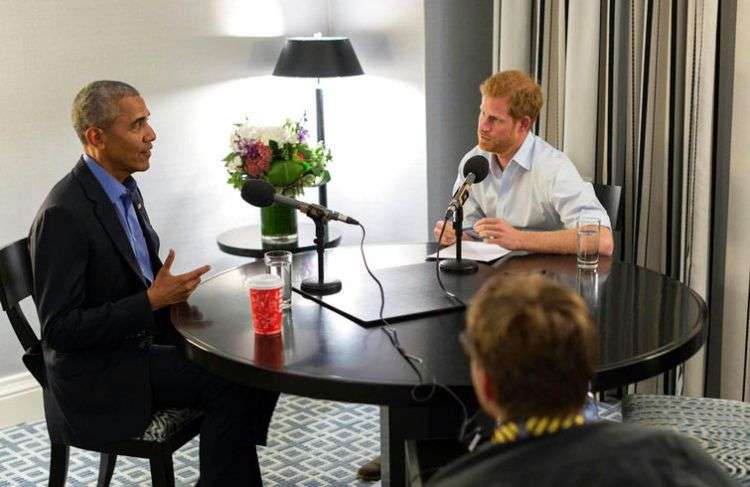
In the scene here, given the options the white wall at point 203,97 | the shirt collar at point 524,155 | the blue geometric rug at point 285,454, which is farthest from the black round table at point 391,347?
the white wall at point 203,97

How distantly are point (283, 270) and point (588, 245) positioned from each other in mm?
839

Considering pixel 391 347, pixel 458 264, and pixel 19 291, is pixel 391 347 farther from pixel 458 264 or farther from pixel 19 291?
pixel 19 291

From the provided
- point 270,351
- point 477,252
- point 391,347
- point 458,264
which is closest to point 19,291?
point 270,351

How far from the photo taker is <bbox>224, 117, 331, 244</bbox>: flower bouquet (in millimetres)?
3455

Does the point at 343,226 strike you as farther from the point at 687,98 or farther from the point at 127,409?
the point at 127,409

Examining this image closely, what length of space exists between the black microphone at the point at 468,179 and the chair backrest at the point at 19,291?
3.62 feet

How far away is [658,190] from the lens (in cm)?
349

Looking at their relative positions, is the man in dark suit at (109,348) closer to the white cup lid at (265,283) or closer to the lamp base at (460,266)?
the white cup lid at (265,283)

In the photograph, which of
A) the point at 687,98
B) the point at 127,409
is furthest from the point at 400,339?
the point at 687,98

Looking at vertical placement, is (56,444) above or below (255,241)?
below

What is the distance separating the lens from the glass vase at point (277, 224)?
3.56 m

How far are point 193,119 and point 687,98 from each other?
6.20ft

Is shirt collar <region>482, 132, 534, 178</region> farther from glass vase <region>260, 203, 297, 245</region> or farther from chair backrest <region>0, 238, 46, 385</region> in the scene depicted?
chair backrest <region>0, 238, 46, 385</region>

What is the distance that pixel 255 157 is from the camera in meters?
3.44
